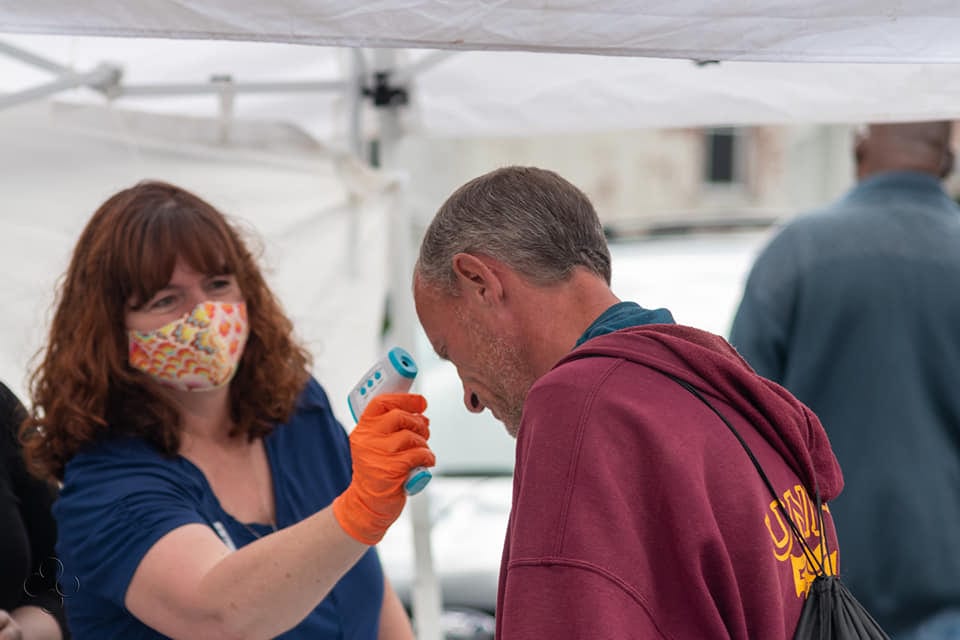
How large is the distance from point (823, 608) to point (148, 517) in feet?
3.57

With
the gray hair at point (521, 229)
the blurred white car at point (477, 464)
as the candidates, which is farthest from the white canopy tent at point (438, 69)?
the blurred white car at point (477, 464)

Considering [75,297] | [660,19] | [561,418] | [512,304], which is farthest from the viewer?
[75,297]

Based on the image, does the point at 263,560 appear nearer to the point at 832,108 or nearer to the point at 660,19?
the point at 660,19

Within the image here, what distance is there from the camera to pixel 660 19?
1606mm

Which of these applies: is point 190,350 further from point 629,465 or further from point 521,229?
point 629,465

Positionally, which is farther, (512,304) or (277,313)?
(277,313)

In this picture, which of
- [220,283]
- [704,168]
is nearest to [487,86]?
[220,283]

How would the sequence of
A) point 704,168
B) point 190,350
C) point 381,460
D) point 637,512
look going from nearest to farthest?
1. point 637,512
2. point 381,460
3. point 190,350
4. point 704,168

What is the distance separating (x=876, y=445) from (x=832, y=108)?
781mm

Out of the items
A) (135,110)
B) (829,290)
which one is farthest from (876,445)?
(135,110)

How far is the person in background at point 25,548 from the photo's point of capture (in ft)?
6.81

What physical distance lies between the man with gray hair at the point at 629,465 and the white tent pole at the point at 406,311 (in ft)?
5.45

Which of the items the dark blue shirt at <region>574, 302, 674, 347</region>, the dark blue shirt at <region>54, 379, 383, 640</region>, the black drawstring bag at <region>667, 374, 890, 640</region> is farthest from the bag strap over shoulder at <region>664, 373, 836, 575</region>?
the dark blue shirt at <region>54, 379, 383, 640</region>

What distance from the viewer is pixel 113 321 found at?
2.08 m
